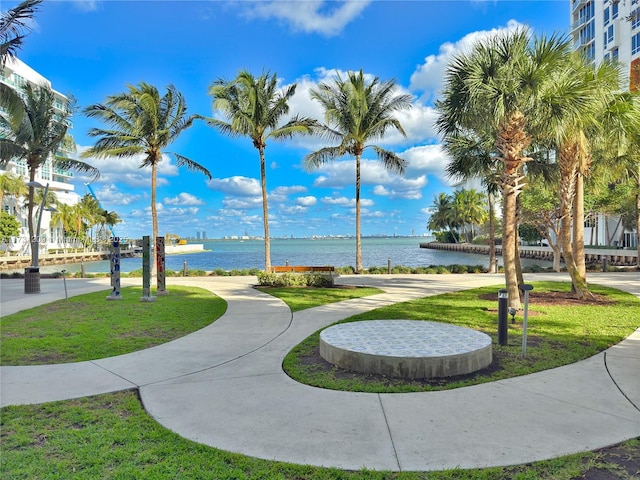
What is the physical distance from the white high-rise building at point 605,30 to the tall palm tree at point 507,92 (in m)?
37.7

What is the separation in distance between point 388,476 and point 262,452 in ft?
3.69

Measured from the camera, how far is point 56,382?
18.6 feet

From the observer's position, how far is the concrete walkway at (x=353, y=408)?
3.73 metres

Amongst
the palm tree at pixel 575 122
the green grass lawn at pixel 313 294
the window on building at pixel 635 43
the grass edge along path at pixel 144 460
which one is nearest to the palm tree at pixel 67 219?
the green grass lawn at pixel 313 294

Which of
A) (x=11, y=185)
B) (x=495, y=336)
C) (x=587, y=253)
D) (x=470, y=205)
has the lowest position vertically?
(x=495, y=336)

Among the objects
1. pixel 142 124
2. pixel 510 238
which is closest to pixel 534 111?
pixel 510 238

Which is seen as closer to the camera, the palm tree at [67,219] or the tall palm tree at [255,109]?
the tall palm tree at [255,109]

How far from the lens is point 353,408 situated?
15.3ft

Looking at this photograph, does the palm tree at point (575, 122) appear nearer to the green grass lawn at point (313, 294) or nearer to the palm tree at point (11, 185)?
the green grass lawn at point (313, 294)

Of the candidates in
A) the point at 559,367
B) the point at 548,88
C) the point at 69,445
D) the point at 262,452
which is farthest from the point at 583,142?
the point at 69,445

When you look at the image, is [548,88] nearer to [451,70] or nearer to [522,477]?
[451,70]

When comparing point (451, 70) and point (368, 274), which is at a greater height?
point (451, 70)

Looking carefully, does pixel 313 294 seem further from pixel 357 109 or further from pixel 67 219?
pixel 67 219

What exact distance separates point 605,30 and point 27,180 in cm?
7435
